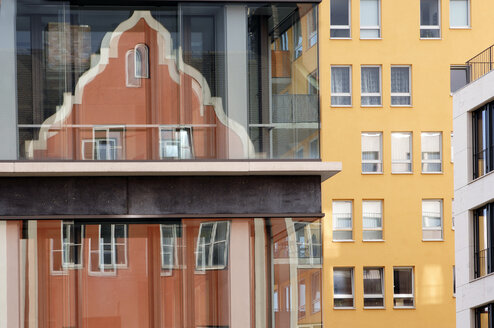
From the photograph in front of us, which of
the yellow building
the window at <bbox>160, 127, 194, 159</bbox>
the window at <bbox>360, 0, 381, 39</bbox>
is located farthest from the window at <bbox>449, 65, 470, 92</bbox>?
the window at <bbox>160, 127, 194, 159</bbox>

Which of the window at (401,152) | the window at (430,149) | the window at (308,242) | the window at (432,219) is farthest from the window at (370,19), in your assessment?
the window at (308,242)

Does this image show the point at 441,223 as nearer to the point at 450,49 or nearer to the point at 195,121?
the point at 450,49

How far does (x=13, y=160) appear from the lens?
31.2 metres

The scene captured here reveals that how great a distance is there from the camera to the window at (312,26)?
3216 cm

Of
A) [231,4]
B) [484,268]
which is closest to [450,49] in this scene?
[484,268]

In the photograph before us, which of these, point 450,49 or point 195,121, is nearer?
point 195,121

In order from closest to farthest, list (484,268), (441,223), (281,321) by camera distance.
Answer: (281,321) < (484,268) < (441,223)

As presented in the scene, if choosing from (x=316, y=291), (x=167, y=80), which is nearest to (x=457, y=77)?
(x=167, y=80)

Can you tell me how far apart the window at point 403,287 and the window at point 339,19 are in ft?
33.0

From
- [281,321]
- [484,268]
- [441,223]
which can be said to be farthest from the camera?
[441,223]

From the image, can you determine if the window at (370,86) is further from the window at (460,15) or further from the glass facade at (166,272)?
the glass facade at (166,272)

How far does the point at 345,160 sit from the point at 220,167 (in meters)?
33.1

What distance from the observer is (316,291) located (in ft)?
103

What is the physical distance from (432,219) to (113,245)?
3461 cm
